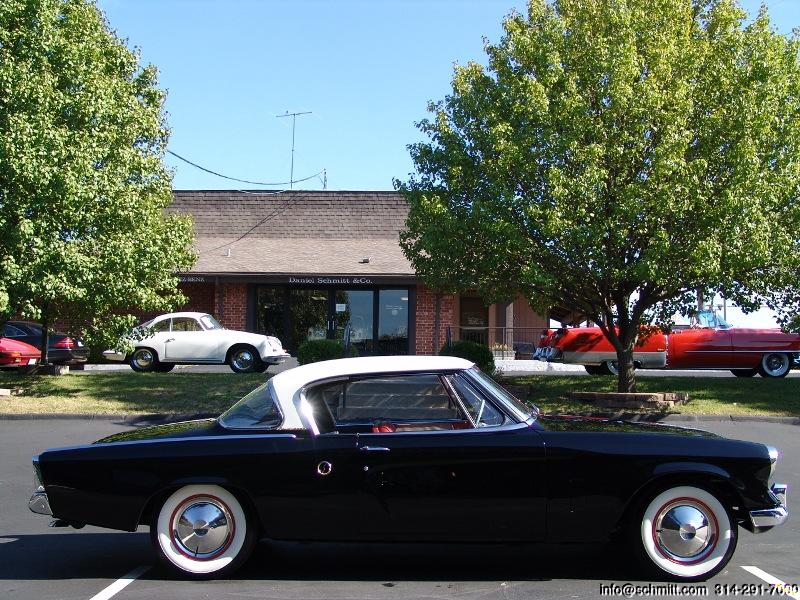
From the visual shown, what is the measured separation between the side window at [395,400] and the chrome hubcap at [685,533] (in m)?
1.45

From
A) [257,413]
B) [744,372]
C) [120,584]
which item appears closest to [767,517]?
[257,413]

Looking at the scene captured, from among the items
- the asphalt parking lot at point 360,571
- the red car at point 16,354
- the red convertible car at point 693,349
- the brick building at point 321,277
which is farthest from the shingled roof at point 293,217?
the asphalt parking lot at point 360,571

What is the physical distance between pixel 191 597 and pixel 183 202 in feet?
86.9

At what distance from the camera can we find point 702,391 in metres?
17.1

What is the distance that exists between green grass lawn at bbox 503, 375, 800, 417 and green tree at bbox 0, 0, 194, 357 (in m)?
7.47

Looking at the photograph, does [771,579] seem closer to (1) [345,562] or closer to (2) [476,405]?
(2) [476,405]

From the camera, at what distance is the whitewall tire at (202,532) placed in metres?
5.51

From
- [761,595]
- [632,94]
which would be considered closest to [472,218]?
[632,94]

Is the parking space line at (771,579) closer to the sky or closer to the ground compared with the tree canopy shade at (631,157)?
closer to the ground

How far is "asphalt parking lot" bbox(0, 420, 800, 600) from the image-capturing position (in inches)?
208

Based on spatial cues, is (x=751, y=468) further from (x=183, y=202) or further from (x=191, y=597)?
(x=183, y=202)

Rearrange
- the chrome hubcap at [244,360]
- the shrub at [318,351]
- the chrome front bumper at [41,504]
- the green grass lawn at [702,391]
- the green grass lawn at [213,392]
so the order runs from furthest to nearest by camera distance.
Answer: the chrome hubcap at [244,360], the shrub at [318,351], the green grass lawn at [213,392], the green grass lawn at [702,391], the chrome front bumper at [41,504]

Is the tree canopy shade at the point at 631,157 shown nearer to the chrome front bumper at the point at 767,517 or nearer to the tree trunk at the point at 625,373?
the tree trunk at the point at 625,373

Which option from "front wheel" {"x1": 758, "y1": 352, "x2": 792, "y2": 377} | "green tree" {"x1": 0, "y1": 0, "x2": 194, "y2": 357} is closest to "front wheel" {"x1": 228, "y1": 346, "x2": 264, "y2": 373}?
"green tree" {"x1": 0, "y1": 0, "x2": 194, "y2": 357}
